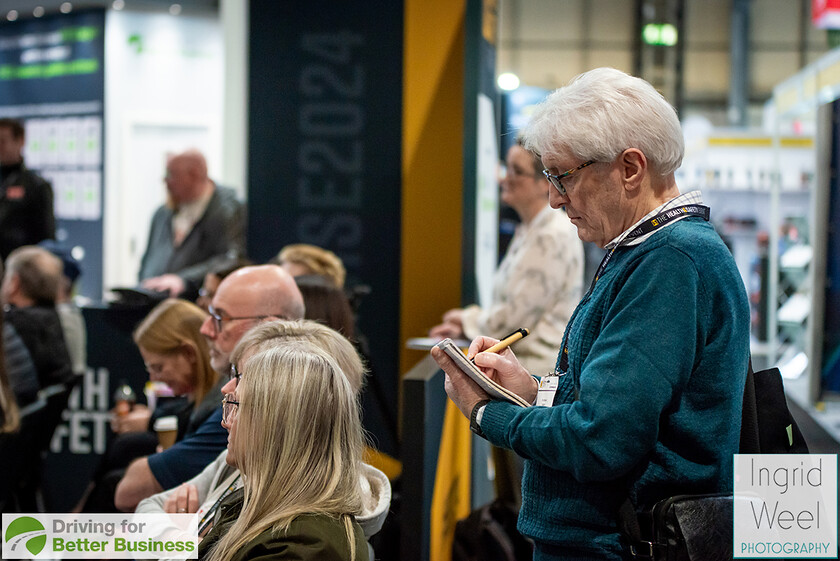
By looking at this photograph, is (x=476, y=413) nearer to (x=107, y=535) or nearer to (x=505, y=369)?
(x=505, y=369)

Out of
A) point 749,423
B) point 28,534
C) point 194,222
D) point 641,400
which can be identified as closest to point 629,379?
point 641,400

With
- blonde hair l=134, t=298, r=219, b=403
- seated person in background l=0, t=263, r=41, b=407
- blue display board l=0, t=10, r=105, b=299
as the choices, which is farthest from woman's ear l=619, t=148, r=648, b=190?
blue display board l=0, t=10, r=105, b=299

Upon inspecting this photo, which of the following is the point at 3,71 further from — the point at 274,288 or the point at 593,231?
the point at 593,231

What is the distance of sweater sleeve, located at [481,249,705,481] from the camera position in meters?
1.34

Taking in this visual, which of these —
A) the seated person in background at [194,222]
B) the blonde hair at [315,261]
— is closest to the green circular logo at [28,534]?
the blonde hair at [315,261]

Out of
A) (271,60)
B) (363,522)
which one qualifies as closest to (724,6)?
(271,60)

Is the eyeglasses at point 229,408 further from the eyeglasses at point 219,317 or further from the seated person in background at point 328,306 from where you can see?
the seated person in background at point 328,306

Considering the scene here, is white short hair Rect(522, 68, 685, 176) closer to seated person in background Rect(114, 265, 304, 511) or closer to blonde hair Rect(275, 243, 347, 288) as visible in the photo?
seated person in background Rect(114, 265, 304, 511)

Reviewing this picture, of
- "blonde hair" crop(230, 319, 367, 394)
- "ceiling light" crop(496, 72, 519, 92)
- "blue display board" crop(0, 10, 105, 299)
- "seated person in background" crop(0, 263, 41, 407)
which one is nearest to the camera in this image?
"blonde hair" crop(230, 319, 367, 394)

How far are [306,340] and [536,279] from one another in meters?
1.78

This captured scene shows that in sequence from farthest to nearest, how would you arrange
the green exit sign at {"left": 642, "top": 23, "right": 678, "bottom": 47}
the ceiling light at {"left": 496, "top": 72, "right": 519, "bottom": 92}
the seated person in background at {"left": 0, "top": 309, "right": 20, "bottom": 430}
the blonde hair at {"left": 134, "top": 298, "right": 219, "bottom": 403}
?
the ceiling light at {"left": 496, "top": 72, "right": 519, "bottom": 92}
the green exit sign at {"left": 642, "top": 23, "right": 678, "bottom": 47}
the seated person in background at {"left": 0, "top": 309, "right": 20, "bottom": 430}
the blonde hair at {"left": 134, "top": 298, "right": 219, "bottom": 403}

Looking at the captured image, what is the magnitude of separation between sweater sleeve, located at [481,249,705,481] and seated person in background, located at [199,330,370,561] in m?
0.34

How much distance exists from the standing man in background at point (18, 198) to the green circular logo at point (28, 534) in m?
3.97

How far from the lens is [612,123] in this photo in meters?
1.45
